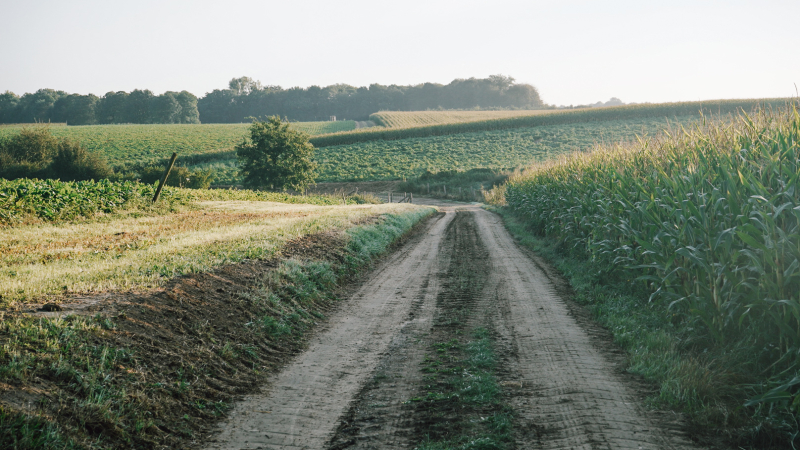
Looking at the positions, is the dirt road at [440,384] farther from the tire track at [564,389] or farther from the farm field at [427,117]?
the farm field at [427,117]

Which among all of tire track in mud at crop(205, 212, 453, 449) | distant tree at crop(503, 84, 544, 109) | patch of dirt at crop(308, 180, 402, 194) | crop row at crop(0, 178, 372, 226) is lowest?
patch of dirt at crop(308, 180, 402, 194)

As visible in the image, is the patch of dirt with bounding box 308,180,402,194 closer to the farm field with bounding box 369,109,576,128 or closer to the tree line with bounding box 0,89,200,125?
the farm field with bounding box 369,109,576,128

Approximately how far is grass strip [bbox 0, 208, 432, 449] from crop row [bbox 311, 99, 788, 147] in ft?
233

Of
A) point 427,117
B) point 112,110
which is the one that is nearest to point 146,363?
point 427,117

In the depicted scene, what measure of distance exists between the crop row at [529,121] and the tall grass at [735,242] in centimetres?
7034

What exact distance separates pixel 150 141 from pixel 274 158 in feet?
132

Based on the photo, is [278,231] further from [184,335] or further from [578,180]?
[578,180]

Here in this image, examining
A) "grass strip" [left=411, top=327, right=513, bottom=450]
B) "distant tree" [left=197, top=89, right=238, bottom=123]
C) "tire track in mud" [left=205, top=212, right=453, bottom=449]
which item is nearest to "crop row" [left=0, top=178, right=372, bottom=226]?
"tire track in mud" [left=205, top=212, right=453, bottom=449]

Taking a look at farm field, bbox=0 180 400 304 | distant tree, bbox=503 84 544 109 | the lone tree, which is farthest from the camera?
distant tree, bbox=503 84 544 109

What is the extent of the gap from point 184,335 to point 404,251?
9.53 m

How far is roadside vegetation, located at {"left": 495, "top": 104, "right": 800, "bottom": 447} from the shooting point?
4117 millimetres

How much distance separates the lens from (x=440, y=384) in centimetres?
477

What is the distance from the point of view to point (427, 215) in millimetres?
28844

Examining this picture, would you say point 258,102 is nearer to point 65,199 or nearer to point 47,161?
point 47,161
